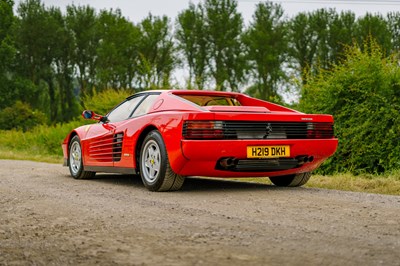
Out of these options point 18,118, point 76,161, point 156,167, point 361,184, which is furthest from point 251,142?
point 18,118

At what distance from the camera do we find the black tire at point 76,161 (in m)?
8.37

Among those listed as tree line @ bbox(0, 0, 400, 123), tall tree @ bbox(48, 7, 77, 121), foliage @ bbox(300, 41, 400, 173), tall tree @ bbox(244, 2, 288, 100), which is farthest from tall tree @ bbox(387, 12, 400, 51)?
foliage @ bbox(300, 41, 400, 173)

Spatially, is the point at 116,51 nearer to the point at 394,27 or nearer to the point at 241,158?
the point at 394,27

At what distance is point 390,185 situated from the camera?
278 inches

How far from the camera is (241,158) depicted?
5.98 meters

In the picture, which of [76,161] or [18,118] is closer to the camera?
[76,161]

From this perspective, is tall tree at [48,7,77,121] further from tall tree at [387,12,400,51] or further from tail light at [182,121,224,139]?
tail light at [182,121,224,139]

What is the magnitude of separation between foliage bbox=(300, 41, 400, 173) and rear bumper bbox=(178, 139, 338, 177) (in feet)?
8.59

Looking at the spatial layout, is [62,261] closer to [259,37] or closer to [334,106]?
[334,106]

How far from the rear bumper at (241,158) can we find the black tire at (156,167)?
0.20 metres

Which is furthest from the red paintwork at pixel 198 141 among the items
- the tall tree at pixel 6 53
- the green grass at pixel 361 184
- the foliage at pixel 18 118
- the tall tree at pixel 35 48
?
the tall tree at pixel 35 48

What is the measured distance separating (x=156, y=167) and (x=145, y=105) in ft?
3.75

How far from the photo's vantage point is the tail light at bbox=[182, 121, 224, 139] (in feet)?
19.0

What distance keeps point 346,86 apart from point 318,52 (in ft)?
124
